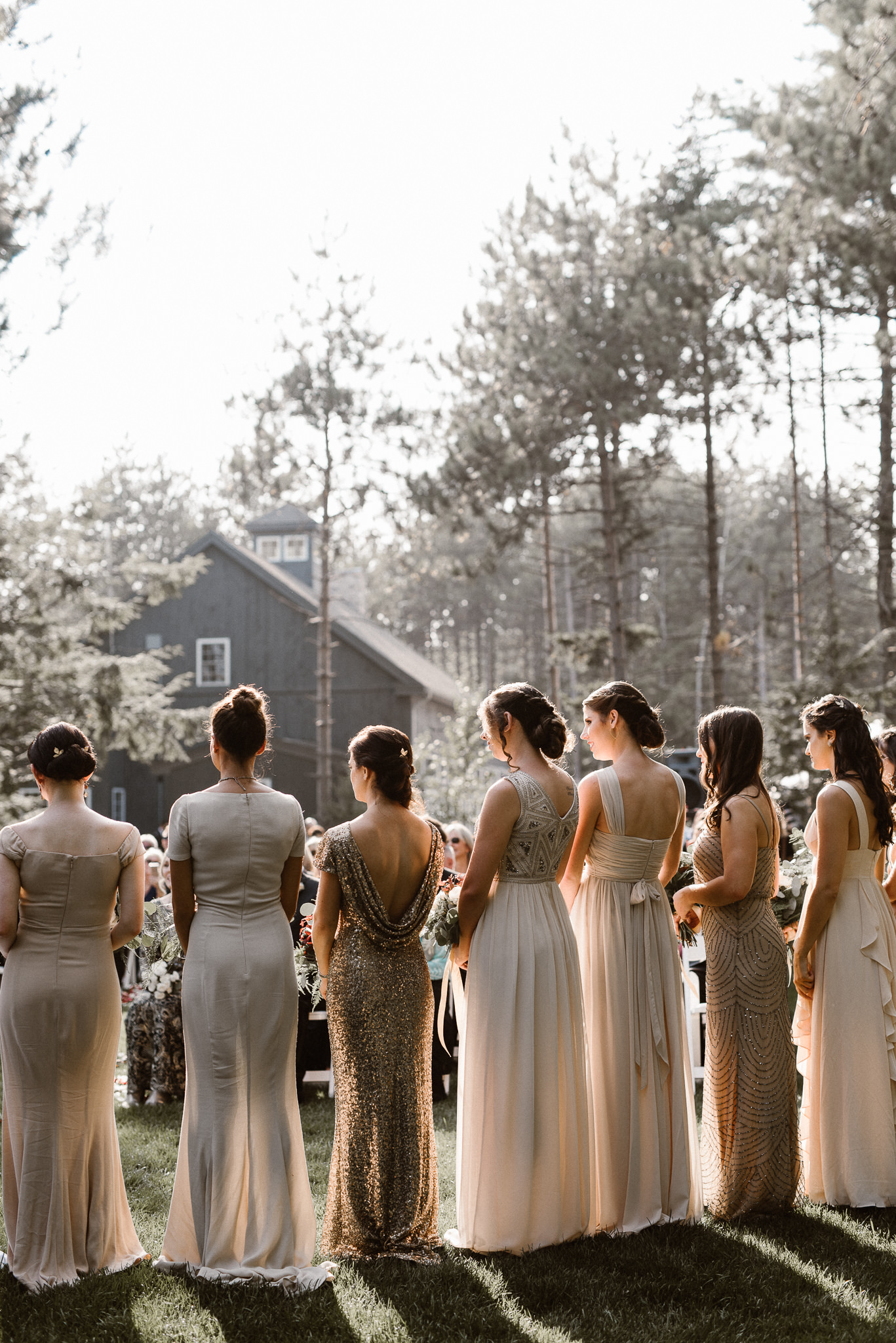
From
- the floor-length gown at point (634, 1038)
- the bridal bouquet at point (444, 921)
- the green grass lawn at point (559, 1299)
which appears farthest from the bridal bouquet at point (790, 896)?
the bridal bouquet at point (444, 921)

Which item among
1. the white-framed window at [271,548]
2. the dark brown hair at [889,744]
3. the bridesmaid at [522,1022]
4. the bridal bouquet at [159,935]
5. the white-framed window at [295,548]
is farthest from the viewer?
the white-framed window at [271,548]

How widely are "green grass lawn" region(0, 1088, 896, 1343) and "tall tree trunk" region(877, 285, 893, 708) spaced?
13371mm

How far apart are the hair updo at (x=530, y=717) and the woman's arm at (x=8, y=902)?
2.01 metres

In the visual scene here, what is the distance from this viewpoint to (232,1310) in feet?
14.0

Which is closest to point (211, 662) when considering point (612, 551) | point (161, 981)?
point (612, 551)

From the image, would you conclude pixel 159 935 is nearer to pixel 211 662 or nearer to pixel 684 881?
pixel 684 881

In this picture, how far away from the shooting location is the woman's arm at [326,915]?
4.94 metres

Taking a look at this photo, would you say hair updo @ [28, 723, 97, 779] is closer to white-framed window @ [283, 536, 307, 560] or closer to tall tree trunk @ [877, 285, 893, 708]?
tall tree trunk @ [877, 285, 893, 708]

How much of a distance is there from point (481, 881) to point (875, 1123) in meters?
2.19

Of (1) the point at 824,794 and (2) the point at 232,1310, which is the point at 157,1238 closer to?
(2) the point at 232,1310

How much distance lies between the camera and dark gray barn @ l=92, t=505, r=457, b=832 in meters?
30.5

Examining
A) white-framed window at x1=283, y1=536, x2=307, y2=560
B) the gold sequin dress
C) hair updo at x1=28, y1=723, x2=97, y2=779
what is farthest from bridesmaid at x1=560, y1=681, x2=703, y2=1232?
white-framed window at x1=283, y1=536, x2=307, y2=560

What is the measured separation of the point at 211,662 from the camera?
32.2 meters

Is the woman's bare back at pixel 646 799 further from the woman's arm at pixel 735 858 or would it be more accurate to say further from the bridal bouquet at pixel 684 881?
the bridal bouquet at pixel 684 881
